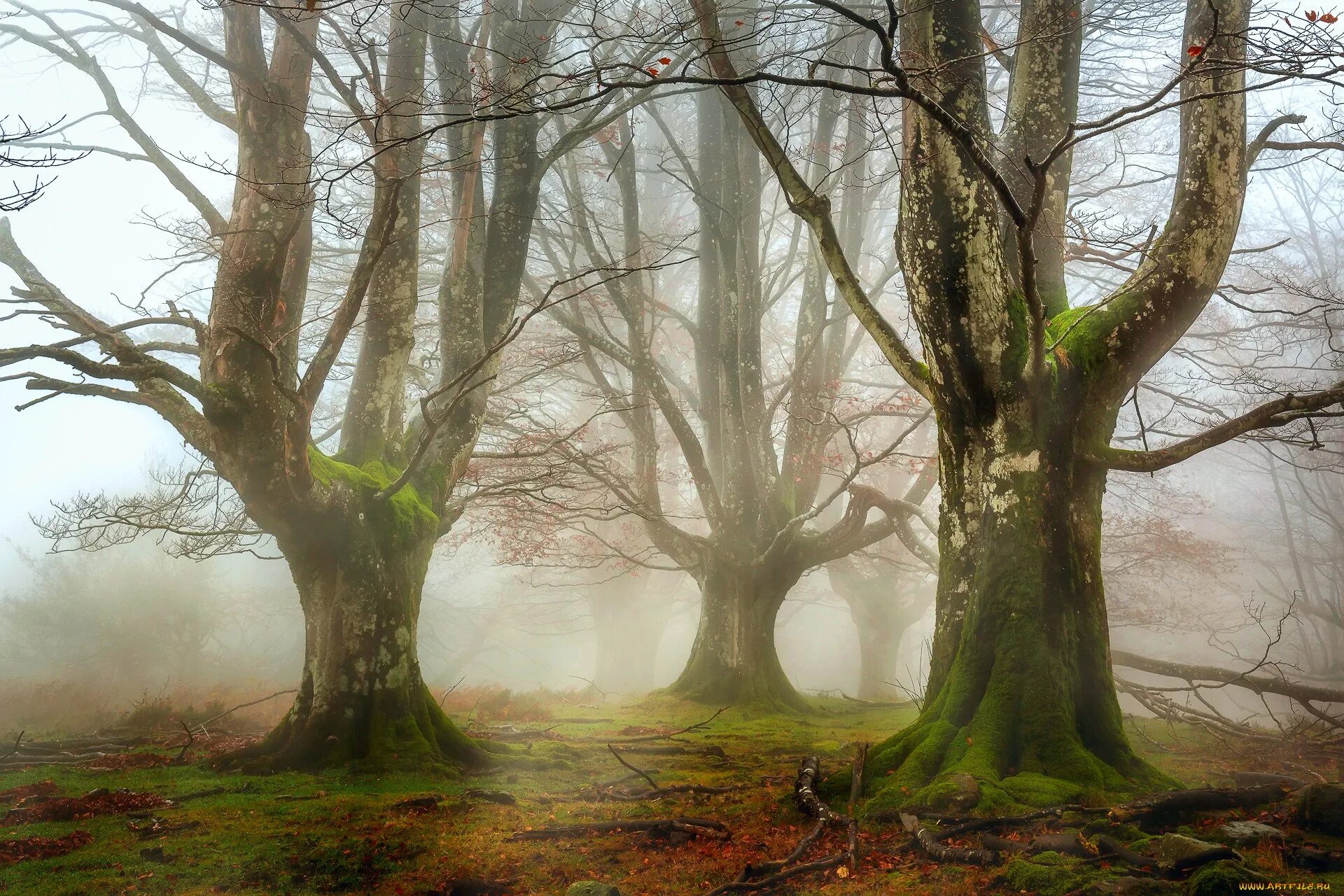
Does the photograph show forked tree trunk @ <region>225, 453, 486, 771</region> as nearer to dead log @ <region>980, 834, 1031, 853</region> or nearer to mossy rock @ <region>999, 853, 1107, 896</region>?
dead log @ <region>980, 834, 1031, 853</region>

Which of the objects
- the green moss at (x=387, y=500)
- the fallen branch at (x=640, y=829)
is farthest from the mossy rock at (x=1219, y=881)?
the green moss at (x=387, y=500)

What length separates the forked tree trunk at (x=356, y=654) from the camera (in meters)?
5.18

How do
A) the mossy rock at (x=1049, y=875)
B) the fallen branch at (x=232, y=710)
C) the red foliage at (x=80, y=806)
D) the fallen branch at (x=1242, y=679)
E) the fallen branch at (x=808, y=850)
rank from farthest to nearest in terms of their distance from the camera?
1. the fallen branch at (x=1242, y=679)
2. the fallen branch at (x=232, y=710)
3. the red foliage at (x=80, y=806)
4. the fallen branch at (x=808, y=850)
5. the mossy rock at (x=1049, y=875)

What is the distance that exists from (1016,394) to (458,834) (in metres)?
4.09

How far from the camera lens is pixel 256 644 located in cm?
1933

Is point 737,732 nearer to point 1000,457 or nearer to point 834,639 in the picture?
point 1000,457

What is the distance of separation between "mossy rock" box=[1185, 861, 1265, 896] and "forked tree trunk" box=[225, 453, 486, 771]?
14.8 ft

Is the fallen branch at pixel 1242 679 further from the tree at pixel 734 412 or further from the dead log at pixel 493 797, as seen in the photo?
the dead log at pixel 493 797

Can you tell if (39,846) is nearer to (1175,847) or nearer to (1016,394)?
(1175,847)

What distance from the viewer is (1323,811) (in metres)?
3.06

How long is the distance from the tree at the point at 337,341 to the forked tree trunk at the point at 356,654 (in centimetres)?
1

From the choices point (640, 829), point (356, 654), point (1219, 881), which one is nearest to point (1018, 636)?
point (1219, 881)

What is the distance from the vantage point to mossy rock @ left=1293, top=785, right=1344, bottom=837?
3027mm

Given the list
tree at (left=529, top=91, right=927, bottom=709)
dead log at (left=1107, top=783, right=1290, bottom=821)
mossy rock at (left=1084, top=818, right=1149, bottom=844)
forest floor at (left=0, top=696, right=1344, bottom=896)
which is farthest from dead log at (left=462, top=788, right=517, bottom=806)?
tree at (left=529, top=91, right=927, bottom=709)
